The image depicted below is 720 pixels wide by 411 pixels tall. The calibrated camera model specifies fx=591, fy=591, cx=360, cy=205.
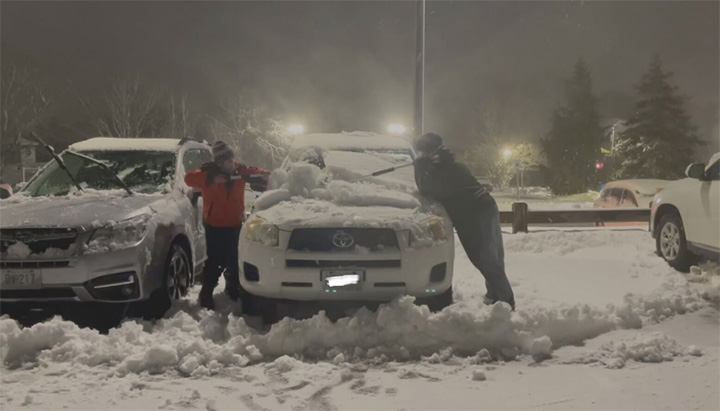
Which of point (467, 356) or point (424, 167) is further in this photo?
point (424, 167)

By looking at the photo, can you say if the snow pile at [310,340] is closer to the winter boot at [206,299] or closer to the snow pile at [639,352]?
the snow pile at [639,352]

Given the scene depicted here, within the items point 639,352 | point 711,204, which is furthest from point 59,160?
point 711,204

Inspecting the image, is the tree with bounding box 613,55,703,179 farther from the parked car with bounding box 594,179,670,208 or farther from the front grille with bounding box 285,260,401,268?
the front grille with bounding box 285,260,401,268

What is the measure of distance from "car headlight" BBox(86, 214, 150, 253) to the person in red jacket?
0.77 meters

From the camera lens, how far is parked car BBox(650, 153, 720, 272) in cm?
756

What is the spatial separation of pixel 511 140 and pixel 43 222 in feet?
195

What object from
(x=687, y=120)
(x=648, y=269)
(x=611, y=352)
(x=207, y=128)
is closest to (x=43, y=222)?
(x=611, y=352)

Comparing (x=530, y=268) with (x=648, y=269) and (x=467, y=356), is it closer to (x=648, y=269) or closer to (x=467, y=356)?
(x=648, y=269)

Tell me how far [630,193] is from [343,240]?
14.6 m

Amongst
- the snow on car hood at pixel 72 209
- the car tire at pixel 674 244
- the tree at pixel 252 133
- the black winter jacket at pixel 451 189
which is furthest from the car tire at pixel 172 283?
the tree at pixel 252 133

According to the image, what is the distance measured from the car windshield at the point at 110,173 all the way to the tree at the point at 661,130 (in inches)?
1674

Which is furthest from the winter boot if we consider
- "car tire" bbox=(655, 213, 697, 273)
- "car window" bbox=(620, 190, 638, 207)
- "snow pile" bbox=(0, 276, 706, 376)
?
"car window" bbox=(620, 190, 638, 207)

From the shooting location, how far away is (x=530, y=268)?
851cm

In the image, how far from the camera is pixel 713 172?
7824mm
